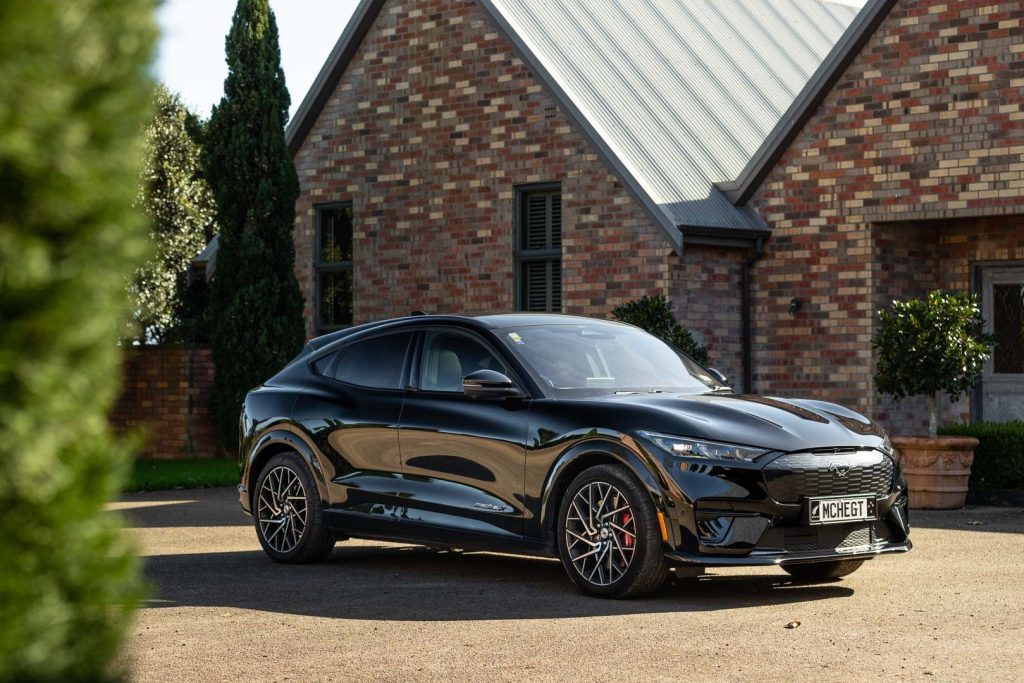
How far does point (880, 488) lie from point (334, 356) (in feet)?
13.5

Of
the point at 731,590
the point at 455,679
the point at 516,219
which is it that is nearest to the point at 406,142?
the point at 516,219

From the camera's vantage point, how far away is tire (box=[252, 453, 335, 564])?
1045 cm

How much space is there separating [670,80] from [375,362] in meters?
12.3

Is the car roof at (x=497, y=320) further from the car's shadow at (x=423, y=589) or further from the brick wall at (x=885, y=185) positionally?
the brick wall at (x=885, y=185)

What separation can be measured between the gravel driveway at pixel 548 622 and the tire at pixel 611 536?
134 millimetres

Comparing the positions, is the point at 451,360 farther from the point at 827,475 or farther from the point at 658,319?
the point at 658,319

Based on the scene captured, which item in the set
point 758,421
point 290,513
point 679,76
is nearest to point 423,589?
point 290,513

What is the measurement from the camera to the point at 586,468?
8891 millimetres

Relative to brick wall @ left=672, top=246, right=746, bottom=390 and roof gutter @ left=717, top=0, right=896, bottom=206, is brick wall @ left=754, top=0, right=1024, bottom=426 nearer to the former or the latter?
roof gutter @ left=717, top=0, right=896, bottom=206

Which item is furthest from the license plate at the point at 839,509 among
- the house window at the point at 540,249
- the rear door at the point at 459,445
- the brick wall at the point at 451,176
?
the house window at the point at 540,249

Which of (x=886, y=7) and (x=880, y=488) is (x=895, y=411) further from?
(x=880, y=488)

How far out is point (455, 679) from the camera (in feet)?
20.7

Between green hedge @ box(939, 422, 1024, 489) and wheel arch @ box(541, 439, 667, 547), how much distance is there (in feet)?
24.6

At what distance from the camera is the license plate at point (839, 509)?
8.46 metres
